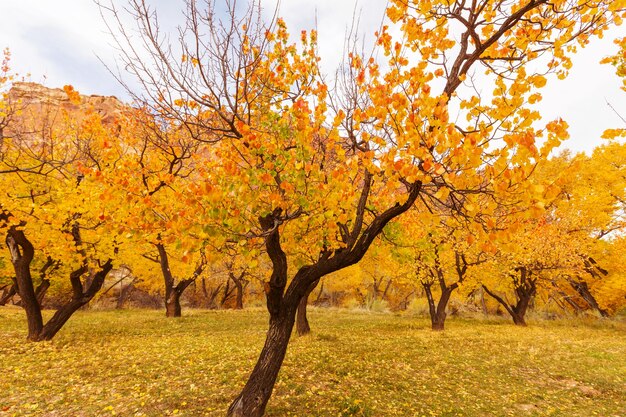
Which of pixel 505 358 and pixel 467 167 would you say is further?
pixel 505 358

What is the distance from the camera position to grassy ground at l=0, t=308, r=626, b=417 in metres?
7.09

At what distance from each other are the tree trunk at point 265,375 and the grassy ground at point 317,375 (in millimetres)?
646

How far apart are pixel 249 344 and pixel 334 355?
384 cm

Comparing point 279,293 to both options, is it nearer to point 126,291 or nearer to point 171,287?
point 171,287

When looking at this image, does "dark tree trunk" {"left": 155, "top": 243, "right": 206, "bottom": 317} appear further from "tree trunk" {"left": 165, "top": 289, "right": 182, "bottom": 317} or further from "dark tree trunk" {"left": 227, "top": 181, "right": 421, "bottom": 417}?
"dark tree trunk" {"left": 227, "top": 181, "right": 421, "bottom": 417}

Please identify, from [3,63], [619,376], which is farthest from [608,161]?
[3,63]

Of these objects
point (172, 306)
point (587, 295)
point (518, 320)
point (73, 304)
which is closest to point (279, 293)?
point (73, 304)

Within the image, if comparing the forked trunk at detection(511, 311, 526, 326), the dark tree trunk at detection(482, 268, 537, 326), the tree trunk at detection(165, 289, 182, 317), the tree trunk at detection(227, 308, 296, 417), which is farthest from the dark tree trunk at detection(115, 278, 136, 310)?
the forked trunk at detection(511, 311, 526, 326)

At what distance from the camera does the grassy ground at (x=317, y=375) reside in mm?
7094

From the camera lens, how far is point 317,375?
9.05 metres

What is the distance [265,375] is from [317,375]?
10.5 ft

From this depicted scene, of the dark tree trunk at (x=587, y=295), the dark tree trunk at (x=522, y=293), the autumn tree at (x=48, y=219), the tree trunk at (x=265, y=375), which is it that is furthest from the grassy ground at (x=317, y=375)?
the dark tree trunk at (x=587, y=295)

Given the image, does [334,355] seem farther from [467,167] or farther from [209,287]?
[209,287]

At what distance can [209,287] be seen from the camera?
1853 inches
